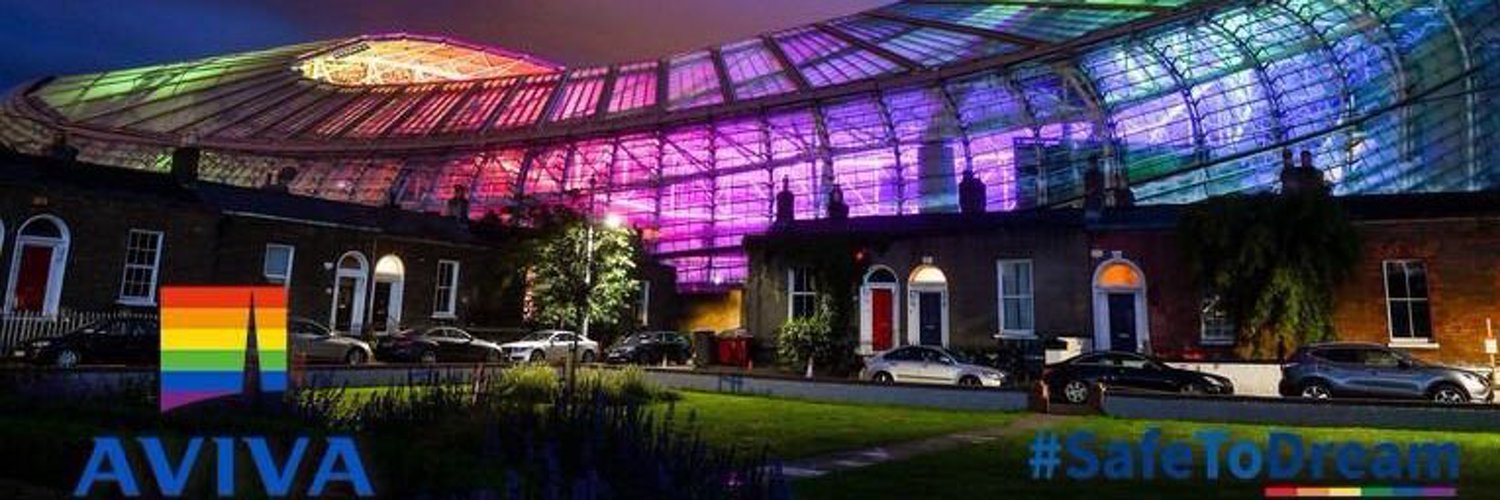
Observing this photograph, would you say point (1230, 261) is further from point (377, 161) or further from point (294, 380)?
point (377, 161)

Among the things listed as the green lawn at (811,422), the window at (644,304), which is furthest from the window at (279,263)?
the green lawn at (811,422)

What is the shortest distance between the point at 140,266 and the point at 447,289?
35.7 feet

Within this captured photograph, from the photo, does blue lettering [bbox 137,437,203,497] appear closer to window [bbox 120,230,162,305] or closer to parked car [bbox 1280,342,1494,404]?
parked car [bbox 1280,342,1494,404]

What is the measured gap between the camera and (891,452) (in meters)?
11.6

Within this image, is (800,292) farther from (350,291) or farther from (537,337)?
(350,291)

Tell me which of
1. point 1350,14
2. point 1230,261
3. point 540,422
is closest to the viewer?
point 540,422

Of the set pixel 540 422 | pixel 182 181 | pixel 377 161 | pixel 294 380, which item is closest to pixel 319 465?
pixel 540 422

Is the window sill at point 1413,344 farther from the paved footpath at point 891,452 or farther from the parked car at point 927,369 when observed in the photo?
→ the paved footpath at point 891,452

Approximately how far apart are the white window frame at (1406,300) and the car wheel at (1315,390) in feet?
17.9

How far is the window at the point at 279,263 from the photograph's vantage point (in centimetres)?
3019

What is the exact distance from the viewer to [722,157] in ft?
185

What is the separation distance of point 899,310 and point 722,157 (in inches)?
1169

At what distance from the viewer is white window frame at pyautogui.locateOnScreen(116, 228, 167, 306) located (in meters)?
26.7

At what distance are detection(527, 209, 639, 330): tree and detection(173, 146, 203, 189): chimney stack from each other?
1203 centimetres
